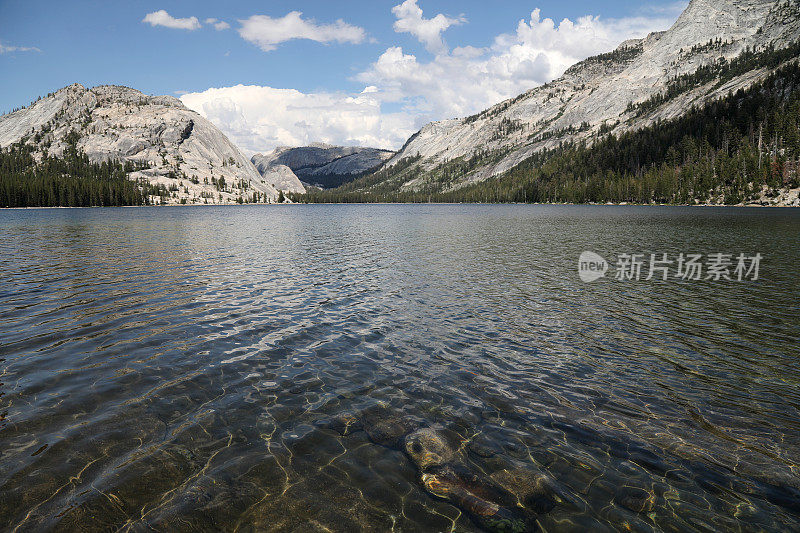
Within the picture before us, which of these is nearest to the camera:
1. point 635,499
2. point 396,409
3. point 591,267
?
point 635,499

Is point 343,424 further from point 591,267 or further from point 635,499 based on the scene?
point 591,267

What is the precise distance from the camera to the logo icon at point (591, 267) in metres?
34.4

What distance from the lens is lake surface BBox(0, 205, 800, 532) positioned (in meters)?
8.45

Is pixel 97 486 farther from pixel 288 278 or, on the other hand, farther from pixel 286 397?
pixel 288 278

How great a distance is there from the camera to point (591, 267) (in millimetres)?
39000

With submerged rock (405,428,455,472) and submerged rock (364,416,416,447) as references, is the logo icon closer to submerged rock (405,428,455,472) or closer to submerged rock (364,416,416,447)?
submerged rock (364,416,416,447)

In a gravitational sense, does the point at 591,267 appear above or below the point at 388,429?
above

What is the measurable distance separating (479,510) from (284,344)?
478 inches

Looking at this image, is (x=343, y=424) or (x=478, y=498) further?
(x=343, y=424)

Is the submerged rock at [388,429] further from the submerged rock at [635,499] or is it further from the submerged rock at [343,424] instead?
the submerged rock at [635,499]

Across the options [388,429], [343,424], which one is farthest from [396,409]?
[343,424]

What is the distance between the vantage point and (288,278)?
3362 cm

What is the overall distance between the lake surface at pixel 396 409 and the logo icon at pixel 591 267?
22.2 feet

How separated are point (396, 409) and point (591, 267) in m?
32.8
